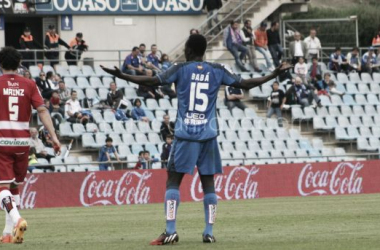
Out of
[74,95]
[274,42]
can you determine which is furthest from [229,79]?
[274,42]

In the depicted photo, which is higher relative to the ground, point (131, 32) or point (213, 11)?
point (213, 11)

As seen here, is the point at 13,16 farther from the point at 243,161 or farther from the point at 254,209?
the point at 254,209

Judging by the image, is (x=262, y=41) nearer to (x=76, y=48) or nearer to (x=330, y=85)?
(x=330, y=85)

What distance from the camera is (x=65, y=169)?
30.0 meters

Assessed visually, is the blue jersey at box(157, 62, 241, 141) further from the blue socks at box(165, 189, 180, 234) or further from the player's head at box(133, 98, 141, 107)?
the player's head at box(133, 98, 141, 107)

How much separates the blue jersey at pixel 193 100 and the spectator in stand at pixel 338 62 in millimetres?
26302

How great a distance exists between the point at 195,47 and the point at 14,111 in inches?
88.5

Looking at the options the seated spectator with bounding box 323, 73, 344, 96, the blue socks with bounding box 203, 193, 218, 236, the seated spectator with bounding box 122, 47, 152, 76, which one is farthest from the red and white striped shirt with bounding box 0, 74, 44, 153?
the seated spectator with bounding box 323, 73, 344, 96

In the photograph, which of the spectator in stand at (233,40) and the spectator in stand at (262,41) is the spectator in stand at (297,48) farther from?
the spectator in stand at (233,40)

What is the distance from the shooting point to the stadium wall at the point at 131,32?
3794cm

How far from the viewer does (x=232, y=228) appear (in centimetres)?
1580

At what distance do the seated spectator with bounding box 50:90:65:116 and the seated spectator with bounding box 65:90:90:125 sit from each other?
0.53 ft

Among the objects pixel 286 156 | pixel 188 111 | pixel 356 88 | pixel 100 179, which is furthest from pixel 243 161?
pixel 188 111

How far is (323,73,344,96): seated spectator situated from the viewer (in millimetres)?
38000
